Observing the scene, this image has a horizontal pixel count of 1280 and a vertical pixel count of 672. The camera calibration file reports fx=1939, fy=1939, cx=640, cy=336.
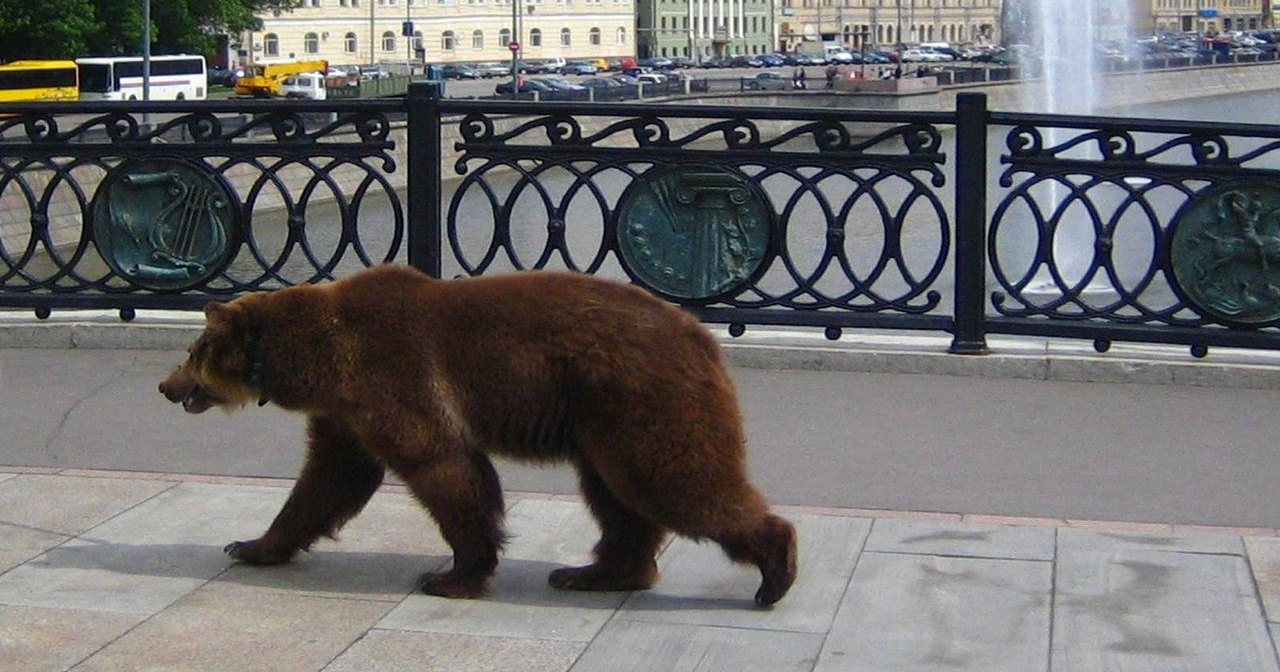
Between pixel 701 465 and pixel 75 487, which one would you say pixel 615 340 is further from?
pixel 75 487

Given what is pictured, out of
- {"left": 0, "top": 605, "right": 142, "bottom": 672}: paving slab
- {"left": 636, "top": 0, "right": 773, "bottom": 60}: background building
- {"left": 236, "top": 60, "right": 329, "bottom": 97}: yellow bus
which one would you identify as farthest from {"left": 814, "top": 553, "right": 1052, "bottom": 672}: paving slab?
{"left": 636, "top": 0, "right": 773, "bottom": 60}: background building

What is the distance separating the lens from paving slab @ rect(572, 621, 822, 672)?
5.16 meters

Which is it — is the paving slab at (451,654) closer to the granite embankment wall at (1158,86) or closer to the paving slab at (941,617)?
the paving slab at (941,617)

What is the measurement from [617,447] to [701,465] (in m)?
0.24

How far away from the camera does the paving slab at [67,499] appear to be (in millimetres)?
6652

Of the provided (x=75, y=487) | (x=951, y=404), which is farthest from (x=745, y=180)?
(x=75, y=487)

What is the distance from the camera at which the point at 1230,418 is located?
8.30 m

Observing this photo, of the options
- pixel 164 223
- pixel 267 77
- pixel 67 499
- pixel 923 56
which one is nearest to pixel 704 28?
pixel 923 56

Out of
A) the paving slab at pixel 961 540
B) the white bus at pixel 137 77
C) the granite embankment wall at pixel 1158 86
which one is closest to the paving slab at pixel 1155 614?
the paving slab at pixel 961 540

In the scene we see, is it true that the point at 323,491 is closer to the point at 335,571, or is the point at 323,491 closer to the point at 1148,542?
the point at 335,571

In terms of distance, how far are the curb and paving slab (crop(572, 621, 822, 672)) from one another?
12.6 ft

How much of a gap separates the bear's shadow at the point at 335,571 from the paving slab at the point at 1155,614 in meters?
0.99

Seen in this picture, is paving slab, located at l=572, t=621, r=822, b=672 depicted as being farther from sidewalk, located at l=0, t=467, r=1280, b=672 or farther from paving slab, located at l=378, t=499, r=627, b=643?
paving slab, located at l=378, t=499, r=627, b=643

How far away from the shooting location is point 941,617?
558cm
